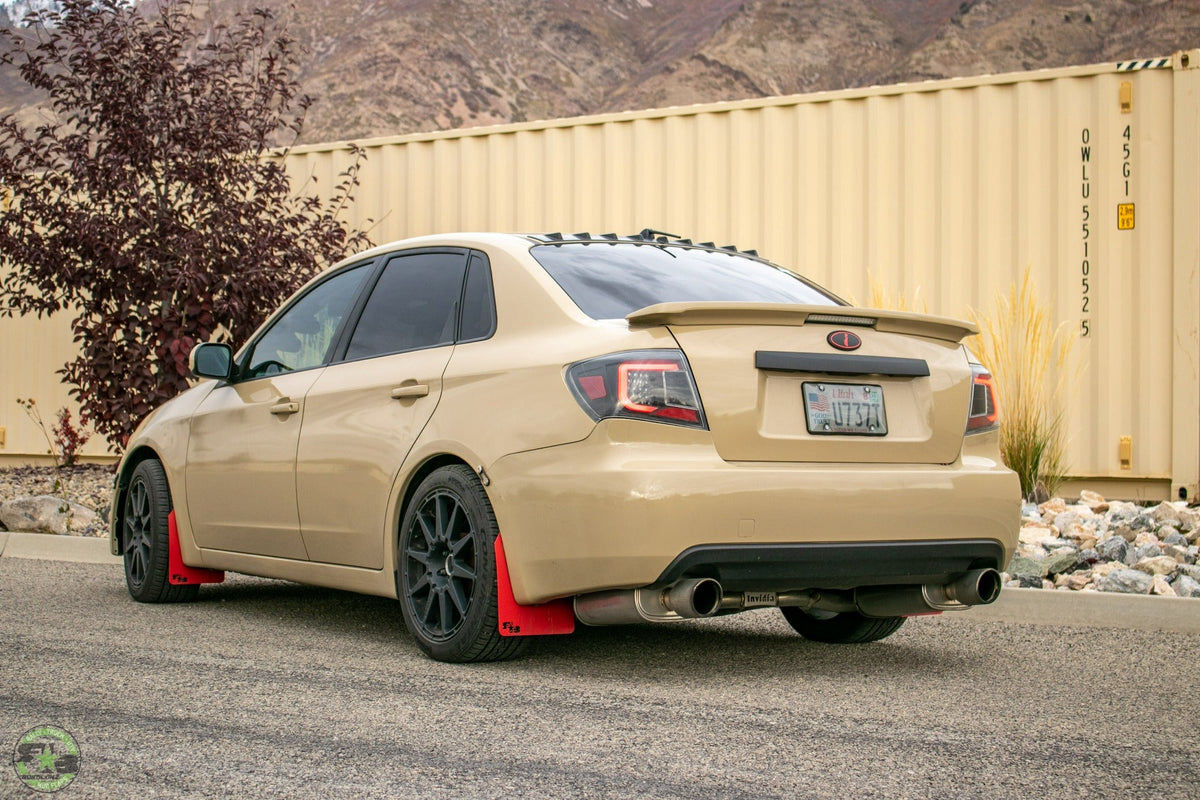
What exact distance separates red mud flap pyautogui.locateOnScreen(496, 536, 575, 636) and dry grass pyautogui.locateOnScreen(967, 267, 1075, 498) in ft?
15.5

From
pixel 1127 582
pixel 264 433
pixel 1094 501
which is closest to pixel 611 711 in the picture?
pixel 264 433

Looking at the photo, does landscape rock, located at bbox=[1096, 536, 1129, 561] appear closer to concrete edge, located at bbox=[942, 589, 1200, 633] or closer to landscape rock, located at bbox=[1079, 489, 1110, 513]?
concrete edge, located at bbox=[942, 589, 1200, 633]

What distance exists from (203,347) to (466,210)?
5.77 m

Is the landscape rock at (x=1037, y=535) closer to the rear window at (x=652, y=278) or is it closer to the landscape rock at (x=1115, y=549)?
the landscape rock at (x=1115, y=549)

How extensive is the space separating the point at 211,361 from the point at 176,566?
41.4 inches

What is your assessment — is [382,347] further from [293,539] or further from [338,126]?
[338,126]

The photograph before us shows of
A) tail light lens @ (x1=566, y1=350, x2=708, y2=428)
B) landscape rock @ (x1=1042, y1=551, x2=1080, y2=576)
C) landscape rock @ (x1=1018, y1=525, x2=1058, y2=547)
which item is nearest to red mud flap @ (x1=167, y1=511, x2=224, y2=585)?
tail light lens @ (x1=566, y1=350, x2=708, y2=428)

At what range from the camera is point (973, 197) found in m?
9.73

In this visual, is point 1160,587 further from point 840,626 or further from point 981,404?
point 981,404

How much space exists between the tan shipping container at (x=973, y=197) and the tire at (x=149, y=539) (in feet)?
15.9

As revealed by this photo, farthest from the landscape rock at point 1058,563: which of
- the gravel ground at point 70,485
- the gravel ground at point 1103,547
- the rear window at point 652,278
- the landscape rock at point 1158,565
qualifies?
the gravel ground at point 70,485

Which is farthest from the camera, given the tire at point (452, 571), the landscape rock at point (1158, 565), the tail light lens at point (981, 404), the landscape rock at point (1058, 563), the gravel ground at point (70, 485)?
the gravel ground at point (70, 485)

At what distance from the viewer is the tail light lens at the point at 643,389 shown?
13.1 feet

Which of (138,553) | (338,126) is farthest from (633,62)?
(138,553)
